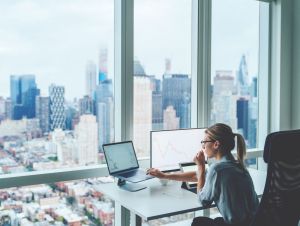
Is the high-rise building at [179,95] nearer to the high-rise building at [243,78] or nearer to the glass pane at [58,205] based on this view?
the high-rise building at [243,78]

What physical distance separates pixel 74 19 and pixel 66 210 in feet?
4.79

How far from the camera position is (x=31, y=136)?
8.63 ft

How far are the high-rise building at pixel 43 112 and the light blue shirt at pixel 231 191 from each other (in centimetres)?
128

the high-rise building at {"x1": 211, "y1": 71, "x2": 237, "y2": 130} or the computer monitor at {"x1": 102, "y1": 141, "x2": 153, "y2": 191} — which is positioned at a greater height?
the high-rise building at {"x1": 211, "y1": 71, "x2": 237, "y2": 130}

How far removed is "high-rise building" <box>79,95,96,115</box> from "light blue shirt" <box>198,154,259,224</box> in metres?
1.19

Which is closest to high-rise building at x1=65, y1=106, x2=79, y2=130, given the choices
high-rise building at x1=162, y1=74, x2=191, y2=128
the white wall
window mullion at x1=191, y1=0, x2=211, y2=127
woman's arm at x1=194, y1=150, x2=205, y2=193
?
high-rise building at x1=162, y1=74, x2=191, y2=128

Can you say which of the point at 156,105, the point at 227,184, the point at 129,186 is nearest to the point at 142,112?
the point at 156,105

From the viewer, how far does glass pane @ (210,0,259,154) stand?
11.9 ft

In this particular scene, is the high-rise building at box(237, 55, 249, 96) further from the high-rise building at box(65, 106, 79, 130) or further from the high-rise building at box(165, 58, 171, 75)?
the high-rise building at box(65, 106, 79, 130)

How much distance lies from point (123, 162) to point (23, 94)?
2.84 ft

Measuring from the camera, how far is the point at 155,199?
2.38 m

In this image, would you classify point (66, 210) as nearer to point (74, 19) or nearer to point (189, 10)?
point (74, 19)

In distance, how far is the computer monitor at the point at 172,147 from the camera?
2762 mm

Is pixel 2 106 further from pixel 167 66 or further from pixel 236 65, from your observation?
pixel 236 65
